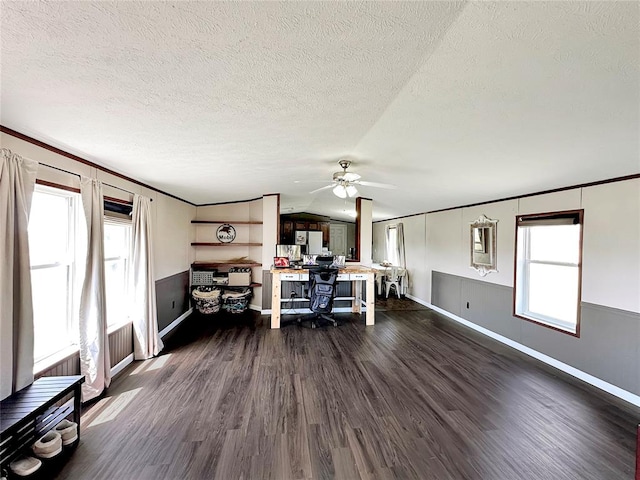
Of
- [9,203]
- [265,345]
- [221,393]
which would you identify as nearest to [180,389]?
[221,393]

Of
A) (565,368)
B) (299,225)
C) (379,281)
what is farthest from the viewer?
(299,225)

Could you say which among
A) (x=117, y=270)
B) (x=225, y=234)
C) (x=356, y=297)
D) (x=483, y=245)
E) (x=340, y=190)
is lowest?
(x=356, y=297)

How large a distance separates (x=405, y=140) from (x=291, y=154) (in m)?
1.14

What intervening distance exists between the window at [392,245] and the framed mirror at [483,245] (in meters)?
3.05

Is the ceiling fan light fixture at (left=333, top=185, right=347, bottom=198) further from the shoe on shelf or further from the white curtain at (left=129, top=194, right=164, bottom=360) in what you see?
the shoe on shelf

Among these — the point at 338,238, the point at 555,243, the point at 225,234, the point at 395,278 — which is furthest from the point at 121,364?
the point at 338,238

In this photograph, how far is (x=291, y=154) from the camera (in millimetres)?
2783

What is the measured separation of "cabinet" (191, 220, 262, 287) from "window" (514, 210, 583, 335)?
4.50m

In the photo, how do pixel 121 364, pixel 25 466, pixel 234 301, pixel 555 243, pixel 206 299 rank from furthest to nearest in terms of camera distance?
1. pixel 234 301
2. pixel 206 299
3. pixel 555 243
4. pixel 121 364
5. pixel 25 466

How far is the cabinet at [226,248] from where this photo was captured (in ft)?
18.0

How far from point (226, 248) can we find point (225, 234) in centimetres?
30

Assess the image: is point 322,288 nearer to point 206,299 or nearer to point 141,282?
point 206,299

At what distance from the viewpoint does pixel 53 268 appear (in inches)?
88.5

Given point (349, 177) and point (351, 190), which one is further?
point (351, 190)
